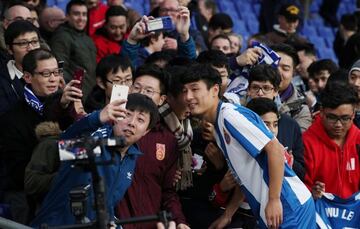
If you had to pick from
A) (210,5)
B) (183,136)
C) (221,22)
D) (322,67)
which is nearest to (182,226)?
(183,136)

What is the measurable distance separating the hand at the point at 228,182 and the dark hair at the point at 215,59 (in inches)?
50.1

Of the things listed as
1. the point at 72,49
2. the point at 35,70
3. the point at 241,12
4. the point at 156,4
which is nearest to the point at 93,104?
the point at 35,70

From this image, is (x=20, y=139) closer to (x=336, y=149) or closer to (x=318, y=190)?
(x=318, y=190)

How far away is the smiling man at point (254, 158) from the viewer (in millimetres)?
6164

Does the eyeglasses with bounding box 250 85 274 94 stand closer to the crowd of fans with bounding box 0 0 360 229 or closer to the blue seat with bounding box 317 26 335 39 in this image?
the crowd of fans with bounding box 0 0 360 229

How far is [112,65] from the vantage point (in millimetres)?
7668

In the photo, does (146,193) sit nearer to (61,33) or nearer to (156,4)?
(61,33)

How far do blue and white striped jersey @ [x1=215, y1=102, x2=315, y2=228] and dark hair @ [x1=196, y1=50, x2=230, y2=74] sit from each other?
155cm

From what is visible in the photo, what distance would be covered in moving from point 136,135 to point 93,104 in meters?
1.42

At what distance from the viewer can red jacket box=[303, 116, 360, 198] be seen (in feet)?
24.1

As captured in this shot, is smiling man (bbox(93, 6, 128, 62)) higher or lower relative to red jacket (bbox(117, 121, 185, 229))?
higher

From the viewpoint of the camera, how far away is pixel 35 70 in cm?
729

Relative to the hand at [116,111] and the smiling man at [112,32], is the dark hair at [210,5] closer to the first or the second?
the smiling man at [112,32]

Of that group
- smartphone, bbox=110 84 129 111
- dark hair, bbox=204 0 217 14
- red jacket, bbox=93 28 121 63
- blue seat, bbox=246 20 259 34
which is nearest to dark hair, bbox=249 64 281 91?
smartphone, bbox=110 84 129 111
